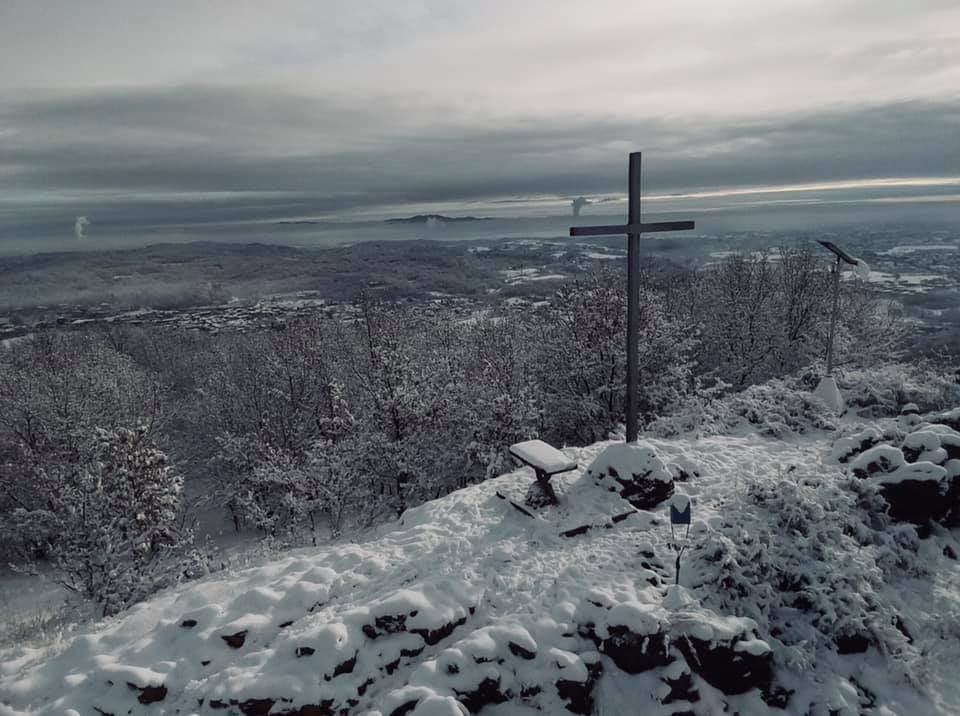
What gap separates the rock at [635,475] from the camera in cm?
1059

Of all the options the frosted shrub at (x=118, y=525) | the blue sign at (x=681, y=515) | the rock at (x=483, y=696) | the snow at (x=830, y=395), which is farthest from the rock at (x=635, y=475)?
the frosted shrub at (x=118, y=525)

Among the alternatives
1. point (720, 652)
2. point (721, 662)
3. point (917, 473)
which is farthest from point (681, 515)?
point (917, 473)

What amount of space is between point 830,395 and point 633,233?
8.46 m

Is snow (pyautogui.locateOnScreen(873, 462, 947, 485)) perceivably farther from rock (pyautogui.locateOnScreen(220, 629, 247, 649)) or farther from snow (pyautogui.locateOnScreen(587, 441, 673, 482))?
rock (pyautogui.locateOnScreen(220, 629, 247, 649))

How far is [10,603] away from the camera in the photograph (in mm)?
20094

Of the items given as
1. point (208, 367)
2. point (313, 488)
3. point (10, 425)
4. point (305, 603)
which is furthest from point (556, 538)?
point (208, 367)

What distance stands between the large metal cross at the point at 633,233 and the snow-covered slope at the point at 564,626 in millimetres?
2586

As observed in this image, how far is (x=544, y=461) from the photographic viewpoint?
10367 mm

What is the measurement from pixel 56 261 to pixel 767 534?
788ft

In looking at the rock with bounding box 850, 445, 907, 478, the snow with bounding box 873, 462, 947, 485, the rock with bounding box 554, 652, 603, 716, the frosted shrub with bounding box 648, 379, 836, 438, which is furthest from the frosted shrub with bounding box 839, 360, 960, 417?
the rock with bounding box 554, 652, 603, 716

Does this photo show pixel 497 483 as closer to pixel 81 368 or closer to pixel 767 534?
pixel 767 534

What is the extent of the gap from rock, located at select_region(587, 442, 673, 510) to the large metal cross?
739 mm

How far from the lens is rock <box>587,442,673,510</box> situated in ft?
34.7

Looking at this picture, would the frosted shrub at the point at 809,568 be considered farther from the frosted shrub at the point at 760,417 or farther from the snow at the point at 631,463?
the frosted shrub at the point at 760,417
